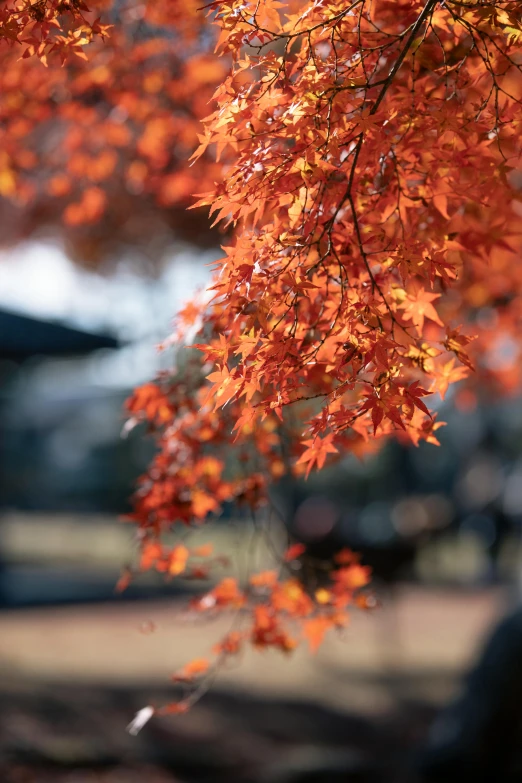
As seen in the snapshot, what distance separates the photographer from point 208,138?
2076 millimetres

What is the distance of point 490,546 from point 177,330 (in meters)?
9.84

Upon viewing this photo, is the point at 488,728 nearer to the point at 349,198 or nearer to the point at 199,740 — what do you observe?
the point at 199,740

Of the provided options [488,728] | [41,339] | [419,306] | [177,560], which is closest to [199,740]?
[488,728]

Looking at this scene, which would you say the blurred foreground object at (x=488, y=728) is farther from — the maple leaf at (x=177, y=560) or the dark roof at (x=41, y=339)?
Answer: the dark roof at (x=41, y=339)

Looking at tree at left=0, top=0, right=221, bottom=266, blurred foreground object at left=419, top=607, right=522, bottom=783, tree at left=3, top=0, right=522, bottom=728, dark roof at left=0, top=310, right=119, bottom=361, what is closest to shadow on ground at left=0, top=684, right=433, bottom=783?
blurred foreground object at left=419, top=607, right=522, bottom=783

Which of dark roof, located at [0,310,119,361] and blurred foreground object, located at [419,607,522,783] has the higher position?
dark roof, located at [0,310,119,361]

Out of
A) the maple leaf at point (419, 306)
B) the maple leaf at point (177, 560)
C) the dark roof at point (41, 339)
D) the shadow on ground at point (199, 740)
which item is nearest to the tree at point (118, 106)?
the dark roof at point (41, 339)

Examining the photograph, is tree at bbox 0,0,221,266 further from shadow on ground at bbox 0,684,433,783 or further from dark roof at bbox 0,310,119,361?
shadow on ground at bbox 0,684,433,783

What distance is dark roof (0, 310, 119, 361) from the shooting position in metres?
6.22

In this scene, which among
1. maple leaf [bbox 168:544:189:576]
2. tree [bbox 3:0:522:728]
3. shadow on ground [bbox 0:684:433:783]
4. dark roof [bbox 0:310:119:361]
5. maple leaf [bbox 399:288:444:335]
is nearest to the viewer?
tree [bbox 3:0:522:728]

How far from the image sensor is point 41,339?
627 cm

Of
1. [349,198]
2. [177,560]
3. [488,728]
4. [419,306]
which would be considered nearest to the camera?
[349,198]

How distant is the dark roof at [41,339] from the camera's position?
6219mm

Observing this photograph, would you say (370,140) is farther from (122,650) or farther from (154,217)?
(154,217)
